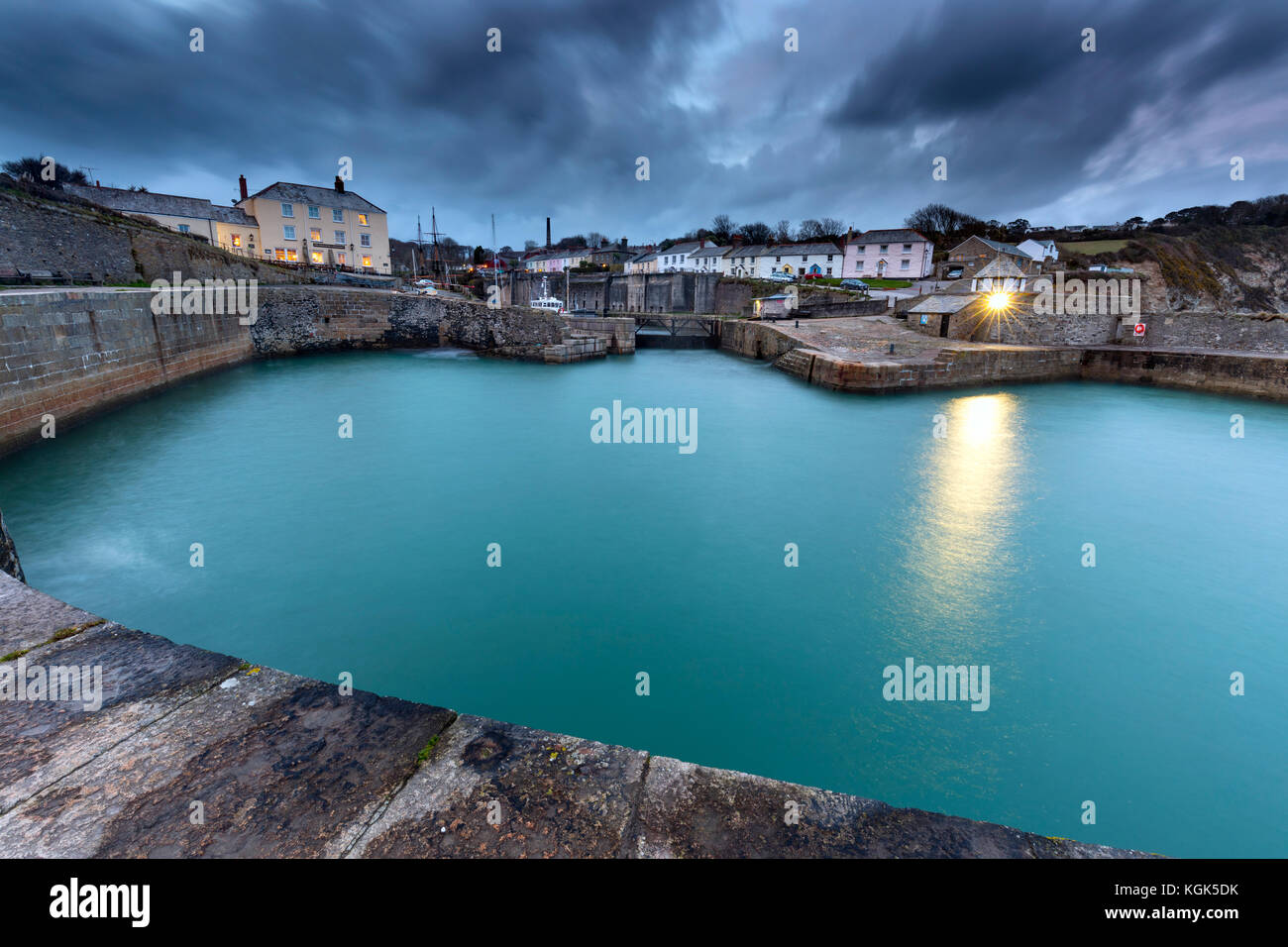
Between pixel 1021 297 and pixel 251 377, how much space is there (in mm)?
30825

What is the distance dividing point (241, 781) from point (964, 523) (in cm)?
924

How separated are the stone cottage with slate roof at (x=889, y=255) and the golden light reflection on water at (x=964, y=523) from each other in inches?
1677

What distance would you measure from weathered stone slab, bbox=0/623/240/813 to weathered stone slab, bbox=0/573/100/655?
0.42ft

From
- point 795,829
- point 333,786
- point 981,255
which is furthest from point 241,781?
point 981,255

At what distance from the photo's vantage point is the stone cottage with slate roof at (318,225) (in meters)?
42.8

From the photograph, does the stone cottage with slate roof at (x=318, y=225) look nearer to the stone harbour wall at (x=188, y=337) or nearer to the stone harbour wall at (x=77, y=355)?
the stone harbour wall at (x=188, y=337)

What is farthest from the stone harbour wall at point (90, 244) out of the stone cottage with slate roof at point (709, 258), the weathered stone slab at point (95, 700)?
the stone cottage with slate roof at point (709, 258)

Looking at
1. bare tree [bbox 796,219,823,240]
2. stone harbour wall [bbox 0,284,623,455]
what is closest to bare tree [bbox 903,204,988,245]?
bare tree [bbox 796,219,823,240]

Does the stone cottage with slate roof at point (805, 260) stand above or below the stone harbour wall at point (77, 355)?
above

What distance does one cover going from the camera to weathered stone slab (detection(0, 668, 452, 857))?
5.62 feet

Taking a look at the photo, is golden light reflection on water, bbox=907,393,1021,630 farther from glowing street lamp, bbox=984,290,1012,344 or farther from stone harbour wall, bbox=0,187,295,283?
stone harbour wall, bbox=0,187,295,283

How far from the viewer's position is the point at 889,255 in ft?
167

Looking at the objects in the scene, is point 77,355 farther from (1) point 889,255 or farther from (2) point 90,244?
(1) point 889,255

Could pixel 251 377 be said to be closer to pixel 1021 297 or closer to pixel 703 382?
pixel 703 382
